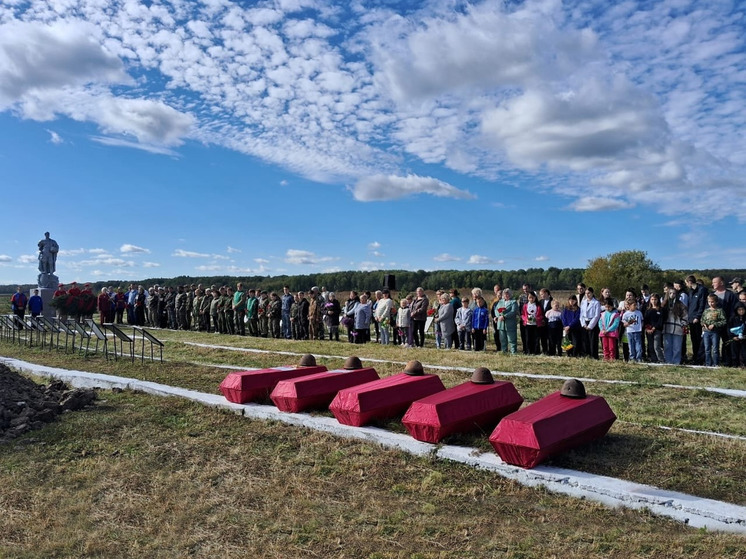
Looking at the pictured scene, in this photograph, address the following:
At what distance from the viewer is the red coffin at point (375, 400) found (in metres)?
5.62

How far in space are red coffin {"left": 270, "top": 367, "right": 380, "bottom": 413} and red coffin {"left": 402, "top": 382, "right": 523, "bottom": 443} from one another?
1.41 m

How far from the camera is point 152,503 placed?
446 centimetres

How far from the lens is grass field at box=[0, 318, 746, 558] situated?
11.8ft

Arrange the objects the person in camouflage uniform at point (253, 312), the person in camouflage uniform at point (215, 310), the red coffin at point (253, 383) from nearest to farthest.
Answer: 1. the red coffin at point (253, 383)
2. the person in camouflage uniform at point (253, 312)
3. the person in camouflage uniform at point (215, 310)

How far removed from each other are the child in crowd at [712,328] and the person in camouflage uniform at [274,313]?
11.2 metres

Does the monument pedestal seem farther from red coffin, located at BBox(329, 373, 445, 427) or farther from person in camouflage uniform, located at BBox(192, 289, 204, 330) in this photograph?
red coffin, located at BBox(329, 373, 445, 427)

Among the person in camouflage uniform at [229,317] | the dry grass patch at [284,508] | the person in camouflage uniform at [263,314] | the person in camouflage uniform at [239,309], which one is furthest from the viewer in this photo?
the person in camouflage uniform at [229,317]

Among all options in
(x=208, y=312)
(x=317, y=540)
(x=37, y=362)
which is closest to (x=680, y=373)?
(x=317, y=540)

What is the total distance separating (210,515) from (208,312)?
16910 mm

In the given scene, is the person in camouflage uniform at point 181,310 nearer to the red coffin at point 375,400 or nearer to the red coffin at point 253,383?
the red coffin at point 253,383

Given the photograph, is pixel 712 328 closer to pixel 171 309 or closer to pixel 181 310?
pixel 181 310

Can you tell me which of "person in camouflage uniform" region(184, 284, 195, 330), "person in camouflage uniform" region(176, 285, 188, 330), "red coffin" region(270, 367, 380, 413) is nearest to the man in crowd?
"red coffin" region(270, 367, 380, 413)

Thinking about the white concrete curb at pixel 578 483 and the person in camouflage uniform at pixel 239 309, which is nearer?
the white concrete curb at pixel 578 483

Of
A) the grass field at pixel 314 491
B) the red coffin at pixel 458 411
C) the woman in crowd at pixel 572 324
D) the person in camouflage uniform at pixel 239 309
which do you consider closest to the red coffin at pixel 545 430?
the grass field at pixel 314 491
